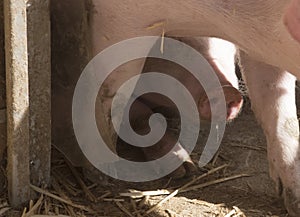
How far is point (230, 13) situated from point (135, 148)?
2.67ft

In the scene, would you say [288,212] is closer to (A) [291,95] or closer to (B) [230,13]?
(A) [291,95]

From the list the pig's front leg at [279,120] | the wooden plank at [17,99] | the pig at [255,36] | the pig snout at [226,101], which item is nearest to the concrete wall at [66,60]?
the pig at [255,36]

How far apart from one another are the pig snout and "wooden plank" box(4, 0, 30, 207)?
560 mm

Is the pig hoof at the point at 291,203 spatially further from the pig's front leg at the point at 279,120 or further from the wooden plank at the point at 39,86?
the wooden plank at the point at 39,86

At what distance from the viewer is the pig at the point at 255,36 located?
1.84 meters

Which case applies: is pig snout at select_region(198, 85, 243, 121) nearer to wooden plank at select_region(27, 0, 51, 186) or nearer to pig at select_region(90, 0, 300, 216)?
pig at select_region(90, 0, 300, 216)

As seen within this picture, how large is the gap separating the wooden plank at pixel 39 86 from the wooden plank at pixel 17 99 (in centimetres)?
5

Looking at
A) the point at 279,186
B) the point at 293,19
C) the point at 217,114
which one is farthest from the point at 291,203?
the point at 293,19

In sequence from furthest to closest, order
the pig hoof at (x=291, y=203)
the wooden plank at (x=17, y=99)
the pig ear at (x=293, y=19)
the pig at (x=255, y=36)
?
the pig hoof at (x=291, y=203)
the wooden plank at (x=17, y=99)
the pig at (x=255, y=36)
the pig ear at (x=293, y=19)

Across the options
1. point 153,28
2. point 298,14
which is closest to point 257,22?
point 298,14

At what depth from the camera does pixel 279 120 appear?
2.28 m

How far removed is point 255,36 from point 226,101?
47 cm

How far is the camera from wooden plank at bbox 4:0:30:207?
2035 millimetres

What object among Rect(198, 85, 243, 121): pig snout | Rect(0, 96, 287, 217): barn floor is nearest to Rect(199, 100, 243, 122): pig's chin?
Rect(198, 85, 243, 121): pig snout
